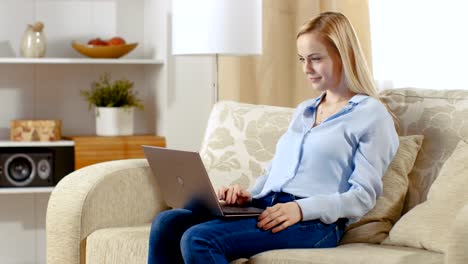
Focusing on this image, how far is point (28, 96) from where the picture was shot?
4.54 m

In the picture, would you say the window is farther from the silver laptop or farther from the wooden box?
the wooden box

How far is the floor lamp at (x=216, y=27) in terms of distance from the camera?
3.50 metres

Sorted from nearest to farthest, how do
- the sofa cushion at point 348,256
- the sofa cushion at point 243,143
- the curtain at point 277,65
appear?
the sofa cushion at point 348,256
the sofa cushion at point 243,143
the curtain at point 277,65

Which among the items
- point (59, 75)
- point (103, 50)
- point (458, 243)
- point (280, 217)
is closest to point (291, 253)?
point (280, 217)

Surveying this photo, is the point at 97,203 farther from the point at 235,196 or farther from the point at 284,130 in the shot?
the point at 284,130

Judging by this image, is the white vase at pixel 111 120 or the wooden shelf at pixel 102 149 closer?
the wooden shelf at pixel 102 149

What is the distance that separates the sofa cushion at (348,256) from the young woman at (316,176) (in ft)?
0.14

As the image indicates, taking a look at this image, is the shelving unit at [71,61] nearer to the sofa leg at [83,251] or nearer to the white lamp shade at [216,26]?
the white lamp shade at [216,26]

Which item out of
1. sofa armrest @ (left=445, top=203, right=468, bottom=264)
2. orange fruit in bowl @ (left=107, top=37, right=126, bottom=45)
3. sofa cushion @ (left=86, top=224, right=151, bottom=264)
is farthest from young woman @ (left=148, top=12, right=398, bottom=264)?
orange fruit in bowl @ (left=107, top=37, right=126, bottom=45)

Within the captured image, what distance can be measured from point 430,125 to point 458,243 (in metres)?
0.80

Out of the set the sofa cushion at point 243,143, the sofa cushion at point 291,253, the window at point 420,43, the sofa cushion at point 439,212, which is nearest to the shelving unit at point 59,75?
the window at point 420,43

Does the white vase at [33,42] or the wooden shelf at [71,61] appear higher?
the white vase at [33,42]

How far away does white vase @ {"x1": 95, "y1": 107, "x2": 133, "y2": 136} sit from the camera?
434cm

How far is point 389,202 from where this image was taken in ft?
8.41
